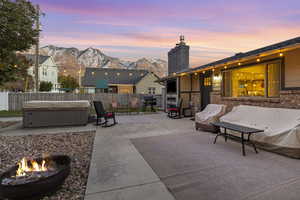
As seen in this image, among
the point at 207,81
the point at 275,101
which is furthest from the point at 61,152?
the point at 207,81

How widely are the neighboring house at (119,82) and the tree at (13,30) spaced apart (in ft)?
55.4

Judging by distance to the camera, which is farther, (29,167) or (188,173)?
(188,173)

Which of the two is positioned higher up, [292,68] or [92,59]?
[92,59]

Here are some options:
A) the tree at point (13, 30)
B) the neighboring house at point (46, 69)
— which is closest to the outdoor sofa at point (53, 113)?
the tree at point (13, 30)

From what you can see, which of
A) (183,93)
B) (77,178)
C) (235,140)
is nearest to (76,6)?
(183,93)

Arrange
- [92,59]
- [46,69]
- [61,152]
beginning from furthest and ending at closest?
Result: [92,59] → [46,69] → [61,152]

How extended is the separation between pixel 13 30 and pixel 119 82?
62.0ft

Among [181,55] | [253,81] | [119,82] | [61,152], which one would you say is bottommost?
[61,152]

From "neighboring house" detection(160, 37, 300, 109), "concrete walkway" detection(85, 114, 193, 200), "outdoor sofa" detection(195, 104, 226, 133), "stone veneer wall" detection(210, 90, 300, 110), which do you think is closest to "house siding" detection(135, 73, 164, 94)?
"neighboring house" detection(160, 37, 300, 109)

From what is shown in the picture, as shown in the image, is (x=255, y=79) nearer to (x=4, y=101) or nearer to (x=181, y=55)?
(x=181, y=55)

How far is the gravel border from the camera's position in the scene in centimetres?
190

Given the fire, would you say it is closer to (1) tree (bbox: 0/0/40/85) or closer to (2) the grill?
(2) the grill

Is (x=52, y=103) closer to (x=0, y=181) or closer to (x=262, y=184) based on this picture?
(x=0, y=181)

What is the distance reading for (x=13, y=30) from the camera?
4234mm
